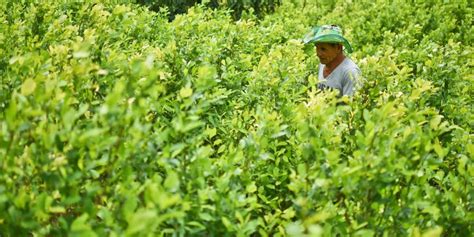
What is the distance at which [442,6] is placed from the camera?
747cm

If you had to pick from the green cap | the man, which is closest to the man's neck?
the man

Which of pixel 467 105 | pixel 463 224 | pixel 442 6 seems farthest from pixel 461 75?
pixel 442 6

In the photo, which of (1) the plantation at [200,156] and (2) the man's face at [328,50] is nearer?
(1) the plantation at [200,156]

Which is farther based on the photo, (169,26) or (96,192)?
(169,26)

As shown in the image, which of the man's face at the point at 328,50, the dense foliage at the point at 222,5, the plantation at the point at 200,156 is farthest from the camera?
the dense foliage at the point at 222,5

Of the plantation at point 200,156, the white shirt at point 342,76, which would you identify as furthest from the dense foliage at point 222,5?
the plantation at point 200,156

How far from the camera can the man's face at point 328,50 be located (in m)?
4.25

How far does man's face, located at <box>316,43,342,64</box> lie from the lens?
13.9ft

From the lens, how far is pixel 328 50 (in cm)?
425

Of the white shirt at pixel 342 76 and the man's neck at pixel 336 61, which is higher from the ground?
the man's neck at pixel 336 61

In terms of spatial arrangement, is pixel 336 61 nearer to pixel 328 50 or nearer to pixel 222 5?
pixel 328 50

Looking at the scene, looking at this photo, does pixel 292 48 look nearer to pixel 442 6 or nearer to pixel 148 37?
pixel 148 37

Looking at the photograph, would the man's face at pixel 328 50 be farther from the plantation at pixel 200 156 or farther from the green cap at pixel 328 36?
the plantation at pixel 200 156

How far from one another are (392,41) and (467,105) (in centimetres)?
198
